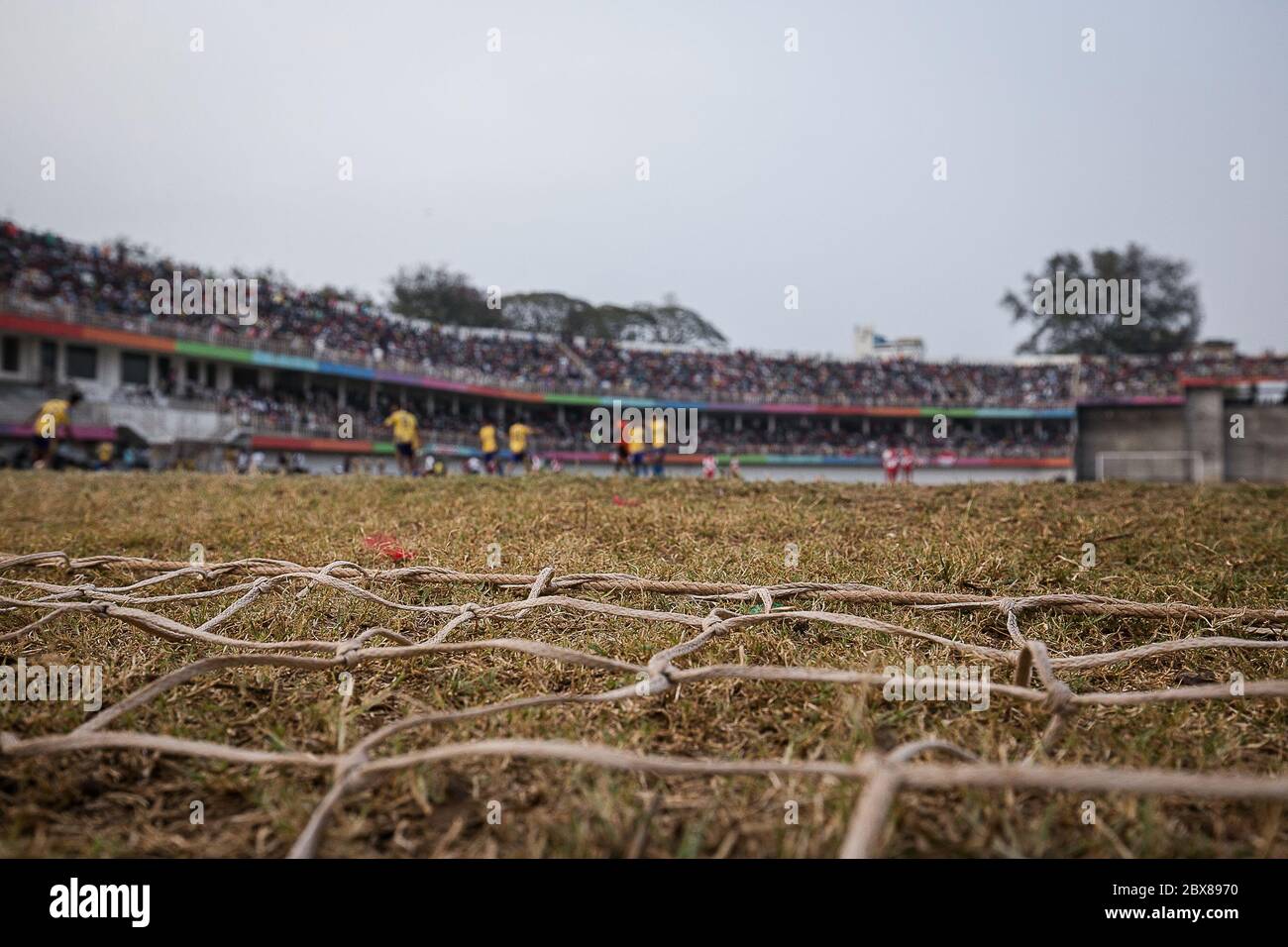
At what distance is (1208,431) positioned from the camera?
2395cm

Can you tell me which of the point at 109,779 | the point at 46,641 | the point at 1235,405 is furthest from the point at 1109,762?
the point at 1235,405

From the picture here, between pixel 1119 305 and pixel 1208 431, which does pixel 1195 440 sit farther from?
pixel 1119 305

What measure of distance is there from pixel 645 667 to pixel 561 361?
42671 mm

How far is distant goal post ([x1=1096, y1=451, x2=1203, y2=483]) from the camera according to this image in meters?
23.7

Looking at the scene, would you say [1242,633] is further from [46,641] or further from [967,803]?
[46,641]

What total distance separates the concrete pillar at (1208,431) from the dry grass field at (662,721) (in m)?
23.9

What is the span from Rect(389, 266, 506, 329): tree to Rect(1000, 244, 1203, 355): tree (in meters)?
41.3

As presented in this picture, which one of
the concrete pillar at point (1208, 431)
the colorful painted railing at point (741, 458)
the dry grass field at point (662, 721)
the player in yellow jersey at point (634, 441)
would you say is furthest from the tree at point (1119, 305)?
the dry grass field at point (662, 721)

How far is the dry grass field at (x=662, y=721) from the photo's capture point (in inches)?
46.3

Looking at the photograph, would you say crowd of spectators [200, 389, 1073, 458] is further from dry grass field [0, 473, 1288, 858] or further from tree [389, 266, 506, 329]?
dry grass field [0, 473, 1288, 858]

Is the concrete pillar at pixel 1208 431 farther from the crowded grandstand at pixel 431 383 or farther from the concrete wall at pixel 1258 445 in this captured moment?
the crowded grandstand at pixel 431 383

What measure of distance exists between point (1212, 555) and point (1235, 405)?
83.9 ft

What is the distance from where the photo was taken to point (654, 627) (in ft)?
7.88

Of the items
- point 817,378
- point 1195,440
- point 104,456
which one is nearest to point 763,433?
point 817,378
